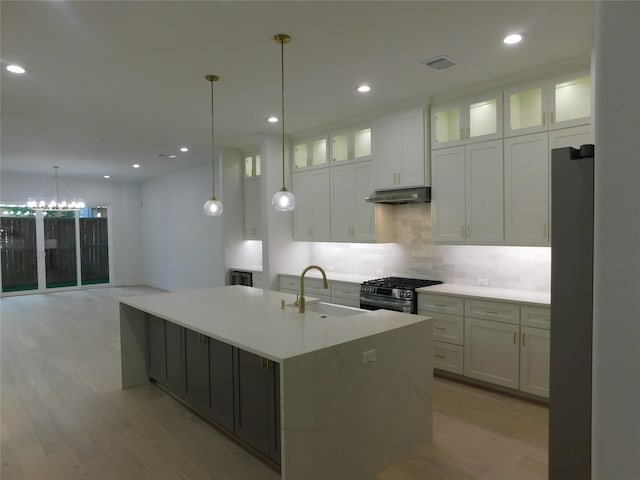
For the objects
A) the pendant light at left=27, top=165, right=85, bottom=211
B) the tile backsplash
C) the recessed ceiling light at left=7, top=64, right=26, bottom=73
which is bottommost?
the tile backsplash

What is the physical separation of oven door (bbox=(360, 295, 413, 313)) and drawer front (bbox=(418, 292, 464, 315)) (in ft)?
0.43

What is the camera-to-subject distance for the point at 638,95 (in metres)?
0.64

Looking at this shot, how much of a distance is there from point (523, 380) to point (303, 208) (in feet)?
11.4

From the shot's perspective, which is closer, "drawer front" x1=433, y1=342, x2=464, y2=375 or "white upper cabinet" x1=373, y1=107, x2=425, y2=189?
"drawer front" x1=433, y1=342, x2=464, y2=375

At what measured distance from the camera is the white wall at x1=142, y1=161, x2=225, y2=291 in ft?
27.1

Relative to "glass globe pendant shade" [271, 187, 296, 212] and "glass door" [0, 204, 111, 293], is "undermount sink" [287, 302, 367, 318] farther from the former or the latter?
"glass door" [0, 204, 111, 293]

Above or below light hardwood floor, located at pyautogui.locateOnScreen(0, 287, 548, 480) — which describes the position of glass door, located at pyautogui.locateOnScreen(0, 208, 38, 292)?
above

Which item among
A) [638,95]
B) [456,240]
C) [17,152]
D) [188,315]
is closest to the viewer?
[638,95]

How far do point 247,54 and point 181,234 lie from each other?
6.75 m

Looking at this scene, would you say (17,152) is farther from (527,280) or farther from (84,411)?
(527,280)

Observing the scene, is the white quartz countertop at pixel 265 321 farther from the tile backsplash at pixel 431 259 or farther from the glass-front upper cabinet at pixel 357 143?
the glass-front upper cabinet at pixel 357 143

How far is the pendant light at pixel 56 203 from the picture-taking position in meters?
8.13

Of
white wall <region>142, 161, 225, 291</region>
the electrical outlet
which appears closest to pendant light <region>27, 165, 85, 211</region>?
white wall <region>142, 161, 225, 291</region>

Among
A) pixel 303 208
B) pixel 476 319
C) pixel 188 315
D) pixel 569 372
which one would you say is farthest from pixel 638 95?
pixel 303 208
